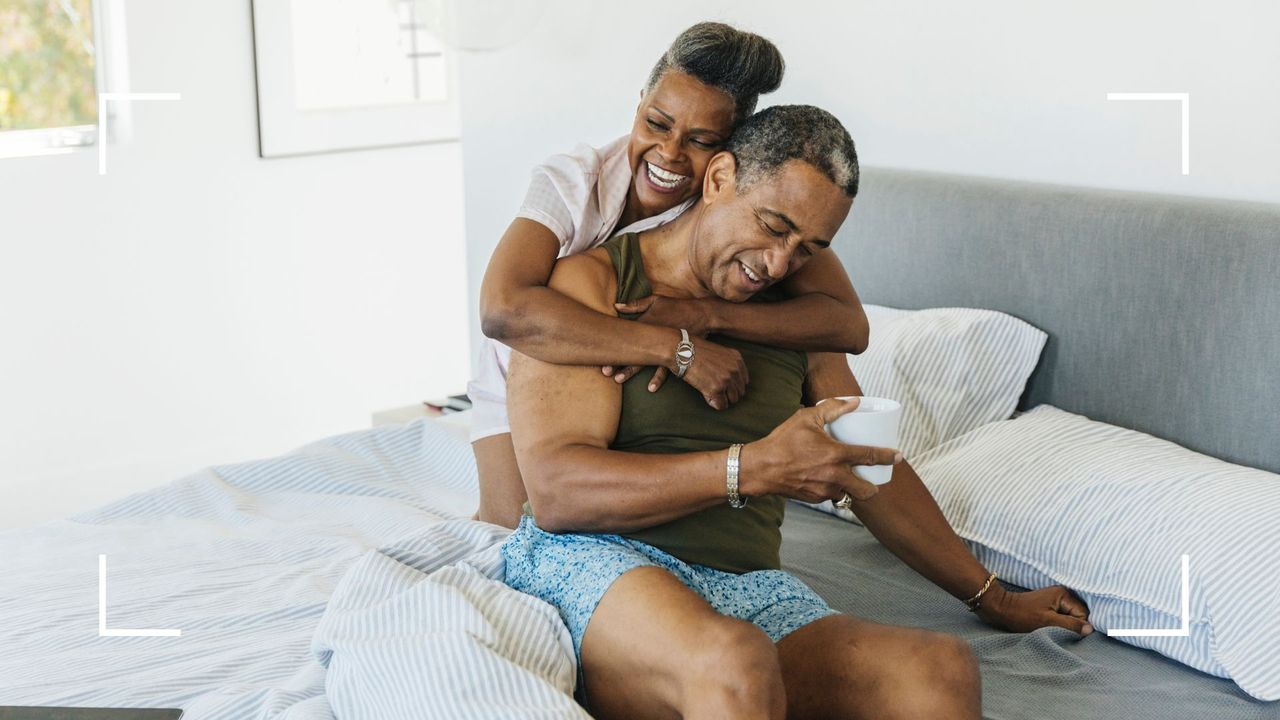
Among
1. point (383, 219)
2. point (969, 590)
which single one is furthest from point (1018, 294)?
point (383, 219)

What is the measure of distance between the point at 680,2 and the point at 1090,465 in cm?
176

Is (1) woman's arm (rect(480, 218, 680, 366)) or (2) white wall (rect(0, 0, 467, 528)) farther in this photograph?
(2) white wall (rect(0, 0, 467, 528))

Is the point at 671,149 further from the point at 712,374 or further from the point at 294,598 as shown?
the point at 294,598

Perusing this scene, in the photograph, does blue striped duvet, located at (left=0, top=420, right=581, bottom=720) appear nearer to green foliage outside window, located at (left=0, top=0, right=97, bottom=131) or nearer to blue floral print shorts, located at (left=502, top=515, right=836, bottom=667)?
blue floral print shorts, located at (left=502, top=515, right=836, bottom=667)

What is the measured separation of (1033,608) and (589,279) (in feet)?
2.65

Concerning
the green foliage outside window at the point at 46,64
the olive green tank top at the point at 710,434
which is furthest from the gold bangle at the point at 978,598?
the green foliage outside window at the point at 46,64

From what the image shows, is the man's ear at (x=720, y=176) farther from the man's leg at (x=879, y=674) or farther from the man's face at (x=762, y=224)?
the man's leg at (x=879, y=674)

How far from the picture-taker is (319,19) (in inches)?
172

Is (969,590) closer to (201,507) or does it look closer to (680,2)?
(201,507)

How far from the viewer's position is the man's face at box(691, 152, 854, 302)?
5.02ft

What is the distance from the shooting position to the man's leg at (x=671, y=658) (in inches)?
48.9

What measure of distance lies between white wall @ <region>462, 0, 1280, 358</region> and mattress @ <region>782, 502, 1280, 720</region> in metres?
0.85

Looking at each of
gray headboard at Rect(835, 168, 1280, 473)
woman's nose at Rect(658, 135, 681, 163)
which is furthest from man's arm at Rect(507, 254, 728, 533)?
gray headboard at Rect(835, 168, 1280, 473)

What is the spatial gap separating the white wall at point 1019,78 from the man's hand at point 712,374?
1064 mm
